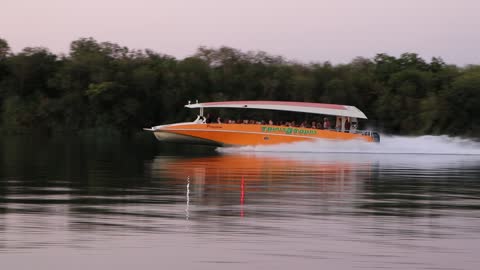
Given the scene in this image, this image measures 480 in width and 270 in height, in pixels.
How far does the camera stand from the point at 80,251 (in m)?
16.0

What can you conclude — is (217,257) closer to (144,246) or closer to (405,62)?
(144,246)

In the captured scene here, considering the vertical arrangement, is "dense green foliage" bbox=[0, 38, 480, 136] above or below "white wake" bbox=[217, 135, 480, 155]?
above

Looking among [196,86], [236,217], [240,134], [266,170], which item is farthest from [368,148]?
[196,86]

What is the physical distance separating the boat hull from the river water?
1282 cm

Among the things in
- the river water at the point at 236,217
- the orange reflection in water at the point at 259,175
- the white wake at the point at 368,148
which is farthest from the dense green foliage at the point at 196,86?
the river water at the point at 236,217

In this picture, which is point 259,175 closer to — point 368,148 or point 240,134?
point 240,134

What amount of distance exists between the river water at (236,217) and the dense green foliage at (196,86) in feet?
166

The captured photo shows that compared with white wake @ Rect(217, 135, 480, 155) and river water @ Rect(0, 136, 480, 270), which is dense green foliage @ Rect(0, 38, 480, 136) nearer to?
white wake @ Rect(217, 135, 480, 155)

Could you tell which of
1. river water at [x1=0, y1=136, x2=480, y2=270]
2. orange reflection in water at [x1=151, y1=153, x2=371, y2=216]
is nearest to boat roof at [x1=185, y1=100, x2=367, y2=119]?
orange reflection in water at [x1=151, y1=153, x2=371, y2=216]

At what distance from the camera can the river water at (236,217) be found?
51.3 ft

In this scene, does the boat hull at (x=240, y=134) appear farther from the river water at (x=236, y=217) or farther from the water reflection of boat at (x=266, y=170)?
the river water at (x=236, y=217)

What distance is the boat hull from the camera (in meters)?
50.9

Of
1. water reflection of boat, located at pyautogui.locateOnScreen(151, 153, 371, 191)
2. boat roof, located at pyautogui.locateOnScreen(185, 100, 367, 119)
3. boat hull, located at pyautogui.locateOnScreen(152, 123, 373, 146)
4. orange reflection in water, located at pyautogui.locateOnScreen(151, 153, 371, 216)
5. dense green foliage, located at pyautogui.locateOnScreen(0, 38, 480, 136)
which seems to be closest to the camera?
orange reflection in water, located at pyautogui.locateOnScreen(151, 153, 371, 216)

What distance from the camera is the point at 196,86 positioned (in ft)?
317
